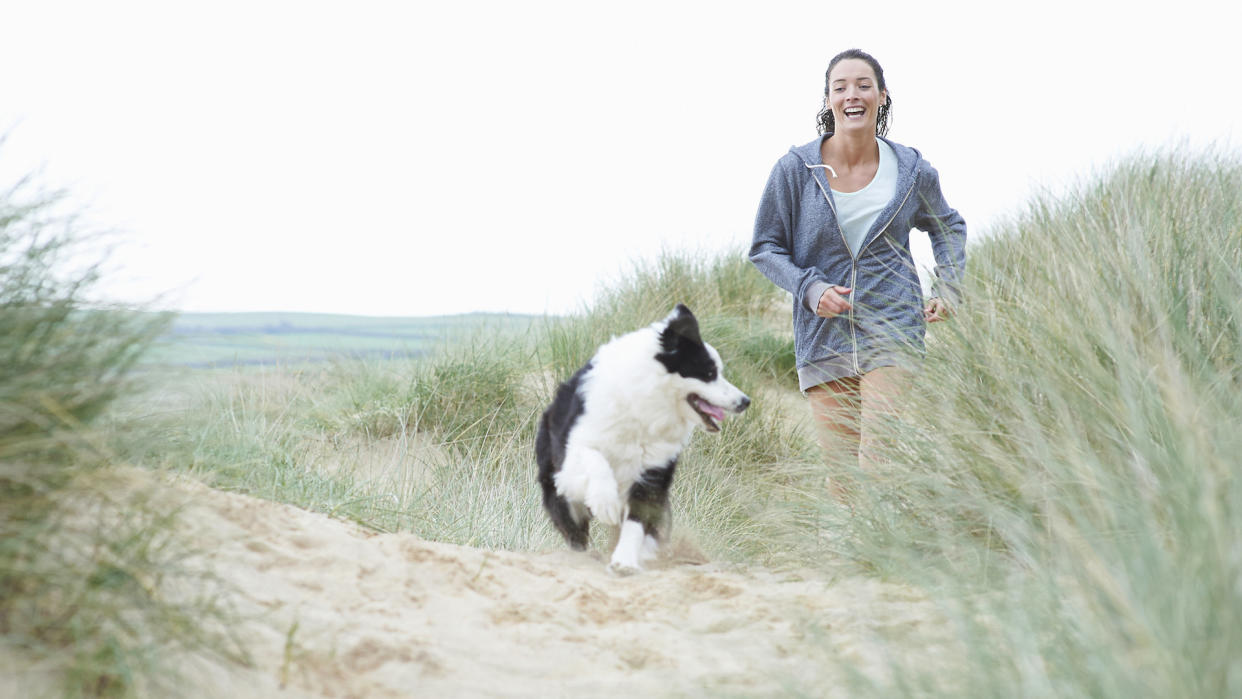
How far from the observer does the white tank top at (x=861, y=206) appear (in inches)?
200

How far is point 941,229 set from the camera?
5113mm

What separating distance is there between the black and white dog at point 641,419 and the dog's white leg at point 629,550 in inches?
0.5

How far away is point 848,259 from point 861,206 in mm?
288

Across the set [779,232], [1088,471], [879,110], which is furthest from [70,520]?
[879,110]

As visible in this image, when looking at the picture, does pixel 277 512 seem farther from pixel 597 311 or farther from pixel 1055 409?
pixel 597 311

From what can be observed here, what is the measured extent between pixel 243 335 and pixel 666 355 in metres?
1.95

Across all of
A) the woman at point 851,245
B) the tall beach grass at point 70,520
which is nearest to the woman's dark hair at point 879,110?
the woman at point 851,245

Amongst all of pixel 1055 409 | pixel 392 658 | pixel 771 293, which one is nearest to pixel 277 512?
pixel 392 658

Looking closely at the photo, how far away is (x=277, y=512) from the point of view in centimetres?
345

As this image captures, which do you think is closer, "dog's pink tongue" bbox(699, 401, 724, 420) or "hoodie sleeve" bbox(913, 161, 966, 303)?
"dog's pink tongue" bbox(699, 401, 724, 420)

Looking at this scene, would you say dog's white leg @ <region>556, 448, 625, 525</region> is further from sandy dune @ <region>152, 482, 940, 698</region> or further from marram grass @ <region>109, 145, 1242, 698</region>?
marram grass @ <region>109, 145, 1242, 698</region>

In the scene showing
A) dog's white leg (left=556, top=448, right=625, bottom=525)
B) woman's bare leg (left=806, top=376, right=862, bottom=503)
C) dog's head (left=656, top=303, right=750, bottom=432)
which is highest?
dog's head (left=656, top=303, right=750, bottom=432)


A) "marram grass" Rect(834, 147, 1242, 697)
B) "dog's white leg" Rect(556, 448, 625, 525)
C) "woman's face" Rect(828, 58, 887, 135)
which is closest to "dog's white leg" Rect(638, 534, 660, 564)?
"dog's white leg" Rect(556, 448, 625, 525)

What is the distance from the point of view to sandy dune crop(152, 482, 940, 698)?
7.97 ft
